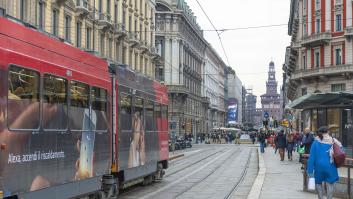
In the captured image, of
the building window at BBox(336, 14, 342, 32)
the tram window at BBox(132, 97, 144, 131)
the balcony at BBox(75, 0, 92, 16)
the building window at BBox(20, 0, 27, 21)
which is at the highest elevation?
the building window at BBox(336, 14, 342, 32)

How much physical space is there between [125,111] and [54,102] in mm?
5196

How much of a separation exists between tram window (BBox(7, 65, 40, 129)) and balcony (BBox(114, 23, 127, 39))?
147ft

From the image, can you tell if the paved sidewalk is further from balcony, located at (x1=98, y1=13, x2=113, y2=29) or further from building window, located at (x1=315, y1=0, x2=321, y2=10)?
building window, located at (x1=315, y1=0, x2=321, y2=10)

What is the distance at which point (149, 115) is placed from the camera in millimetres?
17906

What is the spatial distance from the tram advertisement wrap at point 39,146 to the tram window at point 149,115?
17.8ft

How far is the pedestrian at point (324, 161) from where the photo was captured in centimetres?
1052

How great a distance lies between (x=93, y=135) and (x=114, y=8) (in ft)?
140

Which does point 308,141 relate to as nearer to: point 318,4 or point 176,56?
point 318,4

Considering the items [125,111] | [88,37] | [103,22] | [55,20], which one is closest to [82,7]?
[55,20]

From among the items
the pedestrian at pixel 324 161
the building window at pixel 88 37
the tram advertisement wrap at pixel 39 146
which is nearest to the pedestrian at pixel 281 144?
the building window at pixel 88 37

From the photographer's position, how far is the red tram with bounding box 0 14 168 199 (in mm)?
8242

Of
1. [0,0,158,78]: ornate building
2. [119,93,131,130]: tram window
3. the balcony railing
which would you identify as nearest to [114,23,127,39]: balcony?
[0,0,158,78]: ornate building

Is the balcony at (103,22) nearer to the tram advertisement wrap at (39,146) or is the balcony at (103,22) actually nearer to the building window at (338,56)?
the building window at (338,56)

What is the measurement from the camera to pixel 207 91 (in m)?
122
